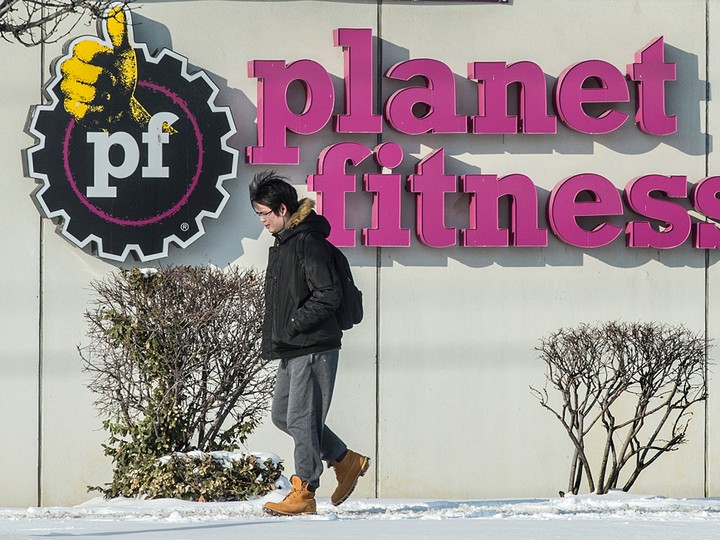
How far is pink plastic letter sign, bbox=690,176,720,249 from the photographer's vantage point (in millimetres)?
9961

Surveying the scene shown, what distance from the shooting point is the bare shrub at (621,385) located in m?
8.55

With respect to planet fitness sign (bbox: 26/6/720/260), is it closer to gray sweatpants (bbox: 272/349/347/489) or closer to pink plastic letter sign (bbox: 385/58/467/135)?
pink plastic letter sign (bbox: 385/58/467/135)

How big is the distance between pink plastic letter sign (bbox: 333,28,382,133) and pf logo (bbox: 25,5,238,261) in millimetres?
905

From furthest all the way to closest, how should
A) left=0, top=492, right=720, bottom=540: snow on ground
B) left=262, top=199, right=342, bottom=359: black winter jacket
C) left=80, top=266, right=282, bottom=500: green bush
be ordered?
left=80, top=266, right=282, bottom=500: green bush < left=262, top=199, right=342, bottom=359: black winter jacket < left=0, top=492, right=720, bottom=540: snow on ground

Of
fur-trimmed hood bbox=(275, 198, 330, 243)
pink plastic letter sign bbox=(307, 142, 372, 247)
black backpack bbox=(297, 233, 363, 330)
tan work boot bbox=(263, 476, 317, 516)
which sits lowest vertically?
tan work boot bbox=(263, 476, 317, 516)

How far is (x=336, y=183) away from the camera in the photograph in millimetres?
9766

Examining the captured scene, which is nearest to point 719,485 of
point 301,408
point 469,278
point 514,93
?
point 469,278

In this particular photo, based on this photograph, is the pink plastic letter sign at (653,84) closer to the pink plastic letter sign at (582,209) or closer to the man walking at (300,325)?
the pink plastic letter sign at (582,209)

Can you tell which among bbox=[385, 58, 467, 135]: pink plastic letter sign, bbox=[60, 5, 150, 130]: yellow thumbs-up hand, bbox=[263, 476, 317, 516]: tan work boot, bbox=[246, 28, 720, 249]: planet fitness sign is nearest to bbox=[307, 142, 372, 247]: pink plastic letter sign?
bbox=[246, 28, 720, 249]: planet fitness sign

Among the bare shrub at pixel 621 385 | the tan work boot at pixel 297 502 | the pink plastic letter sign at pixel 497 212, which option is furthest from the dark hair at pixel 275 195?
the pink plastic letter sign at pixel 497 212

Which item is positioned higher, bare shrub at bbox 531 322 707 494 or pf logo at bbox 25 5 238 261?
pf logo at bbox 25 5 238 261

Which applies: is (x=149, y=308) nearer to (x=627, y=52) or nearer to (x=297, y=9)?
(x=297, y=9)

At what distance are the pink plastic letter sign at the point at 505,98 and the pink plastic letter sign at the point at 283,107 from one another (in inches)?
45.5

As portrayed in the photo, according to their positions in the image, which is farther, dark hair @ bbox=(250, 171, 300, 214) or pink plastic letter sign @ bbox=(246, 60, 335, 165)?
pink plastic letter sign @ bbox=(246, 60, 335, 165)
